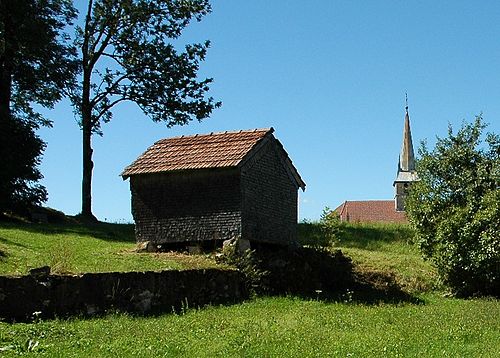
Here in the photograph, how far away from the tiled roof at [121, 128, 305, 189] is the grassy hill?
10.5ft

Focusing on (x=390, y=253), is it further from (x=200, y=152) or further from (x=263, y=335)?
(x=263, y=335)

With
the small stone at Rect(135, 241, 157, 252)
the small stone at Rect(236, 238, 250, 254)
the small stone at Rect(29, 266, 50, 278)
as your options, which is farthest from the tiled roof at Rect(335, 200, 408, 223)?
the small stone at Rect(29, 266, 50, 278)

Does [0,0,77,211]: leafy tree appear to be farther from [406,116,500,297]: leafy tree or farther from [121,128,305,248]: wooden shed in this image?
[406,116,500,297]: leafy tree

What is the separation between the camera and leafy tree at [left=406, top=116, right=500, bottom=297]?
26.0m

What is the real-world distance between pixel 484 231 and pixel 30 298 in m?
17.5

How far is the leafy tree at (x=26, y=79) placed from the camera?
33750mm

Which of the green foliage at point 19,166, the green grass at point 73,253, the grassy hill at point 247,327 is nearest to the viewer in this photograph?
the grassy hill at point 247,327

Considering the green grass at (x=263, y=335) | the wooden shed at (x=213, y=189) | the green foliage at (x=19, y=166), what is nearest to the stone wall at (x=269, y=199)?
the wooden shed at (x=213, y=189)

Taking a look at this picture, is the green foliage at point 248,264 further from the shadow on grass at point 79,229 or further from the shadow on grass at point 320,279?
the shadow on grass at point 79,229

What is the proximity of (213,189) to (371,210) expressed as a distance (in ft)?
229

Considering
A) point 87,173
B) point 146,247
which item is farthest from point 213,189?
point 87,173

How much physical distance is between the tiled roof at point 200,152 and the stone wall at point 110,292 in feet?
18.5

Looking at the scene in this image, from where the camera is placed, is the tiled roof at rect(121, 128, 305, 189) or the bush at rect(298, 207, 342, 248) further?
the bush at rect(298, 207, 342, 248)

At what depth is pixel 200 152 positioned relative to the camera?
2577 centimetres
